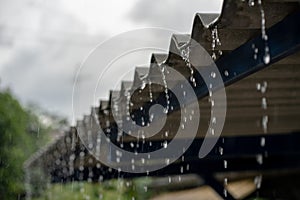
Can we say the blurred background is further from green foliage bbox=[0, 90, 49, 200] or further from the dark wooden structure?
the dark wooden structure

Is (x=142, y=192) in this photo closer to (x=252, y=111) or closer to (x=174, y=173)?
(x=174, y=173)

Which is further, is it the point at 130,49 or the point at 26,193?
the point at 26,193

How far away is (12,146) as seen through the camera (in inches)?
565

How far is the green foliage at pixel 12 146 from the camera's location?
1295cm

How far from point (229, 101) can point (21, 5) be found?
21342 mm

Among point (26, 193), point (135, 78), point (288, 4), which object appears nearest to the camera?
point (288, 4)

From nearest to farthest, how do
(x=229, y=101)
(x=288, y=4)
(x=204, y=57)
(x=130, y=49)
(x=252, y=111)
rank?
(x=288, y=4) < (x=204, y=57) < (x=229, y=101) < (x=252, y=111) < (x=130, y=49)

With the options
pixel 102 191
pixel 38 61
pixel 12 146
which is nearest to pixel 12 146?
pixel 12 146

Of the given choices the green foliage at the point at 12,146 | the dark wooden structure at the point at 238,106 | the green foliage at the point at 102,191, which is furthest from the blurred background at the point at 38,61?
the dark wooden structure at the point at 238,106

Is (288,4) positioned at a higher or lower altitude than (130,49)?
lower

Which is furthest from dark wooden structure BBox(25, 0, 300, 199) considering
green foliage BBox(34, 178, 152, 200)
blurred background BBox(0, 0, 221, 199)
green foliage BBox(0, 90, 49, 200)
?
blurred background BBox(0, 0, 221, 199)

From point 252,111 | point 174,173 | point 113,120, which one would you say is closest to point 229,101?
point 252,111

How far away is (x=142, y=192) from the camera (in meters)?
11.1

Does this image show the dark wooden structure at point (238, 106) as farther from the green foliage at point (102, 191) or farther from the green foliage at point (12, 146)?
the green foliage at point (12, 146)
